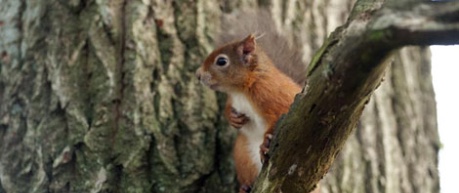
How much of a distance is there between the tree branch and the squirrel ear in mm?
743

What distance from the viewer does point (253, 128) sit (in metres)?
2.54

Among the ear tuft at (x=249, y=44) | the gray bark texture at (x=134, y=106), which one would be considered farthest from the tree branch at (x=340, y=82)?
the ear tuft at (x=249, y=44)

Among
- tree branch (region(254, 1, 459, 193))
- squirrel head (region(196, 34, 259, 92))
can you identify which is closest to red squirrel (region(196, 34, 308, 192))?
squirrel head (region(196, 34, 259, 92))

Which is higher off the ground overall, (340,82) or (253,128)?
(253,128)

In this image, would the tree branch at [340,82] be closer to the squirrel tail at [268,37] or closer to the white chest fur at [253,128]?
the white chest fur at [253,128]

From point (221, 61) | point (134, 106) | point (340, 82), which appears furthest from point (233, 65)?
point (340, 82)

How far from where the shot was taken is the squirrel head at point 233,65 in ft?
8.26

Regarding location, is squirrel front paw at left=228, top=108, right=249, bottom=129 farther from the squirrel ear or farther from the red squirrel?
the squirrel ear

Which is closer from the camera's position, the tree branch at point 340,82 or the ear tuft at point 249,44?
the tree branch at point 340,82

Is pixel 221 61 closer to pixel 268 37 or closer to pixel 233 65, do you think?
pixel 233 65

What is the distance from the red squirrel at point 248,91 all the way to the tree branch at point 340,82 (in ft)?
1.86

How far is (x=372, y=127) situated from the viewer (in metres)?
2.61

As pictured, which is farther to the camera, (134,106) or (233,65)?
(233,65)

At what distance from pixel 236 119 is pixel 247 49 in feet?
0.81
